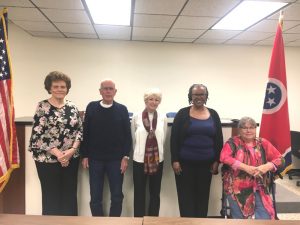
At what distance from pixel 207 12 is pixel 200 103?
1658mm

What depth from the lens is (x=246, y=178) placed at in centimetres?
212

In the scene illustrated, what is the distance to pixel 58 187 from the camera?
6.85 feet

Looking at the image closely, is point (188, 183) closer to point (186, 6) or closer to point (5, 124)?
point (5, 124)

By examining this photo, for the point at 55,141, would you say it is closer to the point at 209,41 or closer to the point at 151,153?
the point at 151,153

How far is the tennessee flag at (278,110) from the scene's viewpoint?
93.9 inches

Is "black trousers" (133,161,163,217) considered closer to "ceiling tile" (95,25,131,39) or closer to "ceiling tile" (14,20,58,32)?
"ceiling tile" (95,25,131,39)

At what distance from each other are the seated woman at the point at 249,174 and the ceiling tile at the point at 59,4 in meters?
2.33

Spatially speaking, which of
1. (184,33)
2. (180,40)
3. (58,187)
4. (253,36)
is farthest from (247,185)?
(180,40)

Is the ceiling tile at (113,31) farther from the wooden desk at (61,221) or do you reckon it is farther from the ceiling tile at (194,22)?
the wooden desk at (61,221)


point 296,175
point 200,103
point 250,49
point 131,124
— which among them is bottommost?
point 296,175

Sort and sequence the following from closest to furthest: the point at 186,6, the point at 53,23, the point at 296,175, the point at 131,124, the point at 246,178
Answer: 1. the point at 246,178
2. the point at 131,124
3. the point at 186,6
4. the point at 53,23
5. the point at 296,175

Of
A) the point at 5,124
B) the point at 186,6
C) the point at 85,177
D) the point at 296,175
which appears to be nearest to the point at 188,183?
the point at 85,177

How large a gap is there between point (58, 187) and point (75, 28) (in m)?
2.99

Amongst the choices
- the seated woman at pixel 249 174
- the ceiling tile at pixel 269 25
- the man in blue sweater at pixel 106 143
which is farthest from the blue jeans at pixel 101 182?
the ceiling tile at pixel 269 25
